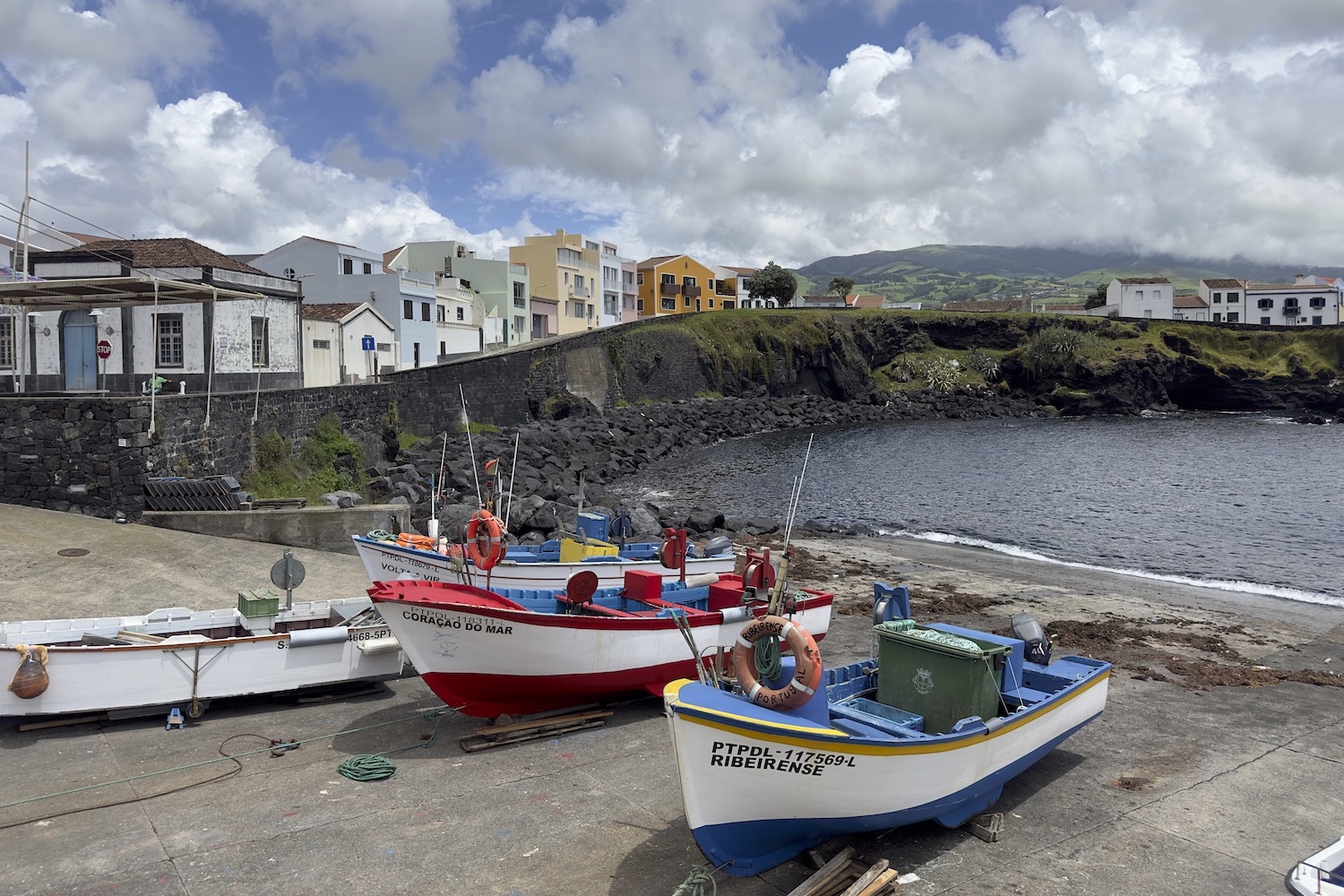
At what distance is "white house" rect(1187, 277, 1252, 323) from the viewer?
110 metres

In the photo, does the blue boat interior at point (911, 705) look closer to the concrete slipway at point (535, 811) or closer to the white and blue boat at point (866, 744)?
the white and blue boat at point (866, 744)

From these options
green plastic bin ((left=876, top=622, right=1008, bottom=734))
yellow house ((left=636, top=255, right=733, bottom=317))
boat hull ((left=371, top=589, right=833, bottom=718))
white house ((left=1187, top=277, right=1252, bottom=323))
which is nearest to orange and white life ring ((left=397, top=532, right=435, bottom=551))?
boat hull ((left=371, top=589, right=833, bottom=718))

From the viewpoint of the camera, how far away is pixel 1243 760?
10.2 meters

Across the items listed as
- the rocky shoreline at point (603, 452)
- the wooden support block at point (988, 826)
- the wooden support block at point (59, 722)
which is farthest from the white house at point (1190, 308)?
the wooden support block at point (59, 722)

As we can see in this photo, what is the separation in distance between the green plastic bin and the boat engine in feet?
3.94

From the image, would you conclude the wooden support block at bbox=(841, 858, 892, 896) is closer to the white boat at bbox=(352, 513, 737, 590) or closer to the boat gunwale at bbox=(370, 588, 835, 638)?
the boat gunwale at bbox=(370, 588, 835, 638)

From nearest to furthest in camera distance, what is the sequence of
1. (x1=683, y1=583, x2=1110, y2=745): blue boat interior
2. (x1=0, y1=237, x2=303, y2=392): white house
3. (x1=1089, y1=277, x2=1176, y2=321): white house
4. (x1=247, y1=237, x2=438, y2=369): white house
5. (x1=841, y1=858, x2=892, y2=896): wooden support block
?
(x1=841, y1=858, x2=892, y2=896): wooden support block < (x1=683, y1=583, x2=1110, y2=745): blue boat interior < (x1=0, y1=237, x2=303, y2=392): white house < (x1=247, y1=237, x2=438, y2=369): white house < (x1=1089, y1=277, x2=1176, y2=321): white house

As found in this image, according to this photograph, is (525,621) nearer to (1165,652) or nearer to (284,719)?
(284,719)

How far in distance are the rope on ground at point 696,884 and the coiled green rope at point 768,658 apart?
5.22ft

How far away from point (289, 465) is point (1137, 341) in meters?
82.2

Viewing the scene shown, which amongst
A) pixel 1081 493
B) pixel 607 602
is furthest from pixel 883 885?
pixel 1081 493

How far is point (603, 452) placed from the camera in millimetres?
45250

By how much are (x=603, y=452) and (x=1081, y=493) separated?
22012 millimetres

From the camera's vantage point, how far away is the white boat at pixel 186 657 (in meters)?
9.91
